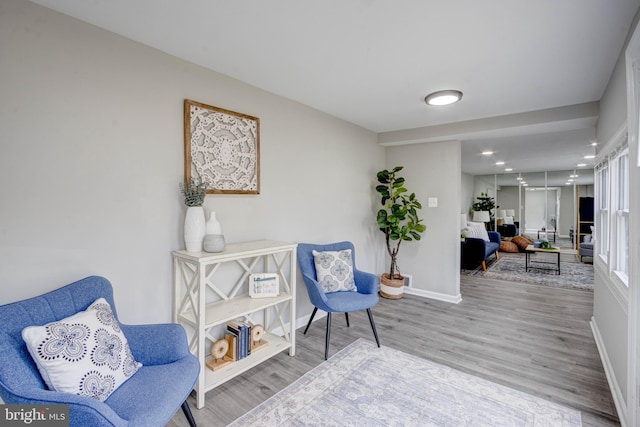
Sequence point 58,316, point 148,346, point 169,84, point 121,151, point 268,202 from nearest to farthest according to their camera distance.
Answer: point 58,316
point 148,346
point 121,151
point 169,84
point 268,202

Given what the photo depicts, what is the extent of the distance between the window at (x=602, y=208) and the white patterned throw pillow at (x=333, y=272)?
225 centimetres

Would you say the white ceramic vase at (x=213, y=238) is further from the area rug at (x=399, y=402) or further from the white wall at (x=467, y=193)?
the white wall at (x=467, y=193)

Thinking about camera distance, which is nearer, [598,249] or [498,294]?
[598,249]

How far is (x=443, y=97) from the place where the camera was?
277cm

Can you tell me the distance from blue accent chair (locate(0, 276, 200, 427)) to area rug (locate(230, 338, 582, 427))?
0.63 metres

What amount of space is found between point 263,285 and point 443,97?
2.32m

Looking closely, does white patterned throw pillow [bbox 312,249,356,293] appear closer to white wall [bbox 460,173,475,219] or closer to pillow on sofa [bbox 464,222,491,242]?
pillow on sofa [bbox 464,222,491,242]

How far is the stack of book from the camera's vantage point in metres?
2.32

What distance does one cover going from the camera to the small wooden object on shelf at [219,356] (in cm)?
223

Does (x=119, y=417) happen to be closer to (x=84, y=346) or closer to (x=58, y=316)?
(x=84, y=346)

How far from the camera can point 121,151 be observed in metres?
1.92

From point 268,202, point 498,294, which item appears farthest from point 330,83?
point 498,294

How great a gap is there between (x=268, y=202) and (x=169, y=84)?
4.04ft

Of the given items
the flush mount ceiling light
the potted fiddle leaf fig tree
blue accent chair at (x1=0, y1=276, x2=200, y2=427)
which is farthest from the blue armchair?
blue accent chair at (x1=0, y1=276, x2=200, y2=427)
